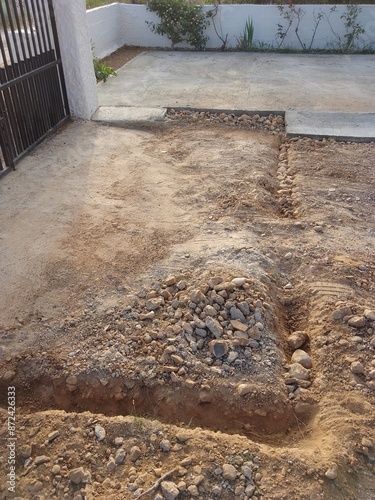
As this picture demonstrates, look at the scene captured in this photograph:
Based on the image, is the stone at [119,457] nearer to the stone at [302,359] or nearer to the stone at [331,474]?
the stone at [331,474]

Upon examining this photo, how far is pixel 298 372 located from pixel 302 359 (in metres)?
0.12

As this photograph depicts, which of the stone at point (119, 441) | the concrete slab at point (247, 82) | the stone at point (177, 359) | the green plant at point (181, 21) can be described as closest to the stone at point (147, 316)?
the stone at point (177, 359)

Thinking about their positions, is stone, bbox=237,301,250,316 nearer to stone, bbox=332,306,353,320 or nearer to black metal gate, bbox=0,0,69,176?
stone, bbox=332,306,353,320

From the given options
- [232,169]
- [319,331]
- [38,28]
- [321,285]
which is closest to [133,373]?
[319,331]

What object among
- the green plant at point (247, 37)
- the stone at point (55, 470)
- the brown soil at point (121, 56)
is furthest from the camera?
the green plant at point (247, 37)

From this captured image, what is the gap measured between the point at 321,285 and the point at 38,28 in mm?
4591

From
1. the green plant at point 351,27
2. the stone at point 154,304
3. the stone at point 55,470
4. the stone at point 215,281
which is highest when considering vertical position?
the green plant at point 351,27

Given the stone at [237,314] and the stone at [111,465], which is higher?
the stone at [237,314]

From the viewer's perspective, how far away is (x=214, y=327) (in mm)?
2992

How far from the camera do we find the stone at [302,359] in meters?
2.91

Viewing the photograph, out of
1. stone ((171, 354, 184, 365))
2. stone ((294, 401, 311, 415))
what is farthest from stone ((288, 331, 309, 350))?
stone ((171, 354, 184, 365))

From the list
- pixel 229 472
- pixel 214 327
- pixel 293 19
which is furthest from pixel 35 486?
pixel 293 19

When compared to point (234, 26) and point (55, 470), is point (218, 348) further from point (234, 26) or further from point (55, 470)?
point (234, 26)

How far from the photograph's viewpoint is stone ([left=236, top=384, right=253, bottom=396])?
8.83 ft
